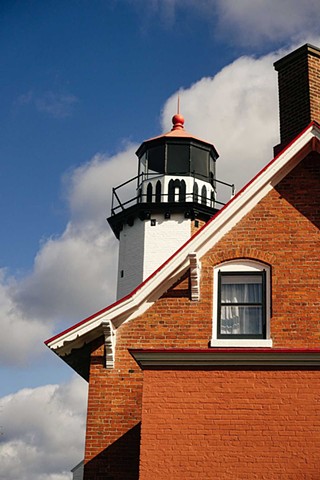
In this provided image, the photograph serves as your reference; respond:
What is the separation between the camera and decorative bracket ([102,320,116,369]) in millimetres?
13102

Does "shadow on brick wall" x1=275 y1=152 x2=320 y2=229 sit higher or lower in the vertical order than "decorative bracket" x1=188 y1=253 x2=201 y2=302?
higher

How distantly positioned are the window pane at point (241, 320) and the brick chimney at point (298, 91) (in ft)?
15.2

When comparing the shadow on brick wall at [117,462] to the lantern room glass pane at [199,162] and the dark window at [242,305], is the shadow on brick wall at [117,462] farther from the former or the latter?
the lantern room glass pane at [199,162]

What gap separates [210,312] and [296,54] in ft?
22.6

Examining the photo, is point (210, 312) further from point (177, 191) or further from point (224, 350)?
point (177, 191)

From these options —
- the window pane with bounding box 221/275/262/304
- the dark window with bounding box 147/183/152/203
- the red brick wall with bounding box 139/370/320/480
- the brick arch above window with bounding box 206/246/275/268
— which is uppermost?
the dark window with bounding box 147/183/152/203

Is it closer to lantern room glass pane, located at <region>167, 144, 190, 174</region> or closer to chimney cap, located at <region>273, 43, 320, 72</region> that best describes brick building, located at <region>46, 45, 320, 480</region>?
chimney cap, located at <region>273, 43, 320, 72</region>

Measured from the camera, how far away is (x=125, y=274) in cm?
3250

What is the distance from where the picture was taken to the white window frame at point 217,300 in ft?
40.5


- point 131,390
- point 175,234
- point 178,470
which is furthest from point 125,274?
point 178,470

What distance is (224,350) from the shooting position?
11.9 m

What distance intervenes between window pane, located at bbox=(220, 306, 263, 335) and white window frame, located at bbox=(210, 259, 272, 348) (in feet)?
0.48

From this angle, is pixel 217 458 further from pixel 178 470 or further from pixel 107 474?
pixel 107 474

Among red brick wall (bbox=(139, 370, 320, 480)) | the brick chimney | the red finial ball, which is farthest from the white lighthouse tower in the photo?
red brick wall (bbox=(139, 370, 320, 480))
